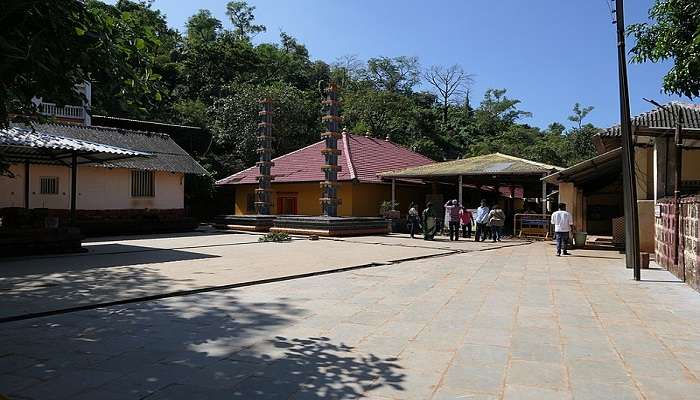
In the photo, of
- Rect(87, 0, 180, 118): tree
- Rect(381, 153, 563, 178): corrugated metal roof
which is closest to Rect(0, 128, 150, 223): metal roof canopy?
Rect(87, 0, 180, 118): tree

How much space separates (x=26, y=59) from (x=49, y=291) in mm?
4925

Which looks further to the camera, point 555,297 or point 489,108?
point 489,108

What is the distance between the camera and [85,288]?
782cm


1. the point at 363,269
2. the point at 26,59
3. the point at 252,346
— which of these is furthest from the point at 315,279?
the point at 26,59

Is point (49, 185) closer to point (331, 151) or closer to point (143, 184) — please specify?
point (143, 184)

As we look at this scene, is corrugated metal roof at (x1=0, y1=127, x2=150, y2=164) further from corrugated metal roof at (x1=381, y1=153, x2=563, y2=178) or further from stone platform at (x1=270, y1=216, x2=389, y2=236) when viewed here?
corrugated metal roof at (x1=381, y1=153, x2=563, y2=178)

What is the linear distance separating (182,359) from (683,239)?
844 centimetres

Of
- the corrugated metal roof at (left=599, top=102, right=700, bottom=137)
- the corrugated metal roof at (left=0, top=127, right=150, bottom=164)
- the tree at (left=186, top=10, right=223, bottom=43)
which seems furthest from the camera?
the tree at (left=186, top=10, right=223, bottom=43)

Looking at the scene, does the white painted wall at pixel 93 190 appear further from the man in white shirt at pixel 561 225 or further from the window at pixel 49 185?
the man in white shirt at pixel 561 225

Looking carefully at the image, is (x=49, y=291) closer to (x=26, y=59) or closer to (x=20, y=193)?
(x=26, y=59)

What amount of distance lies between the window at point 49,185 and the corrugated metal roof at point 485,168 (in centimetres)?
1348

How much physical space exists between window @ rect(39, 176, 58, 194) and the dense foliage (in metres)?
6.11

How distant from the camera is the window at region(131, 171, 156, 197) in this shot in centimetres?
2261

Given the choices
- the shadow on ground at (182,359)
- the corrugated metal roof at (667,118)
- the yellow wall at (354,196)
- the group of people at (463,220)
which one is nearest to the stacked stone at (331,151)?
the yellow wall at (354,196)
